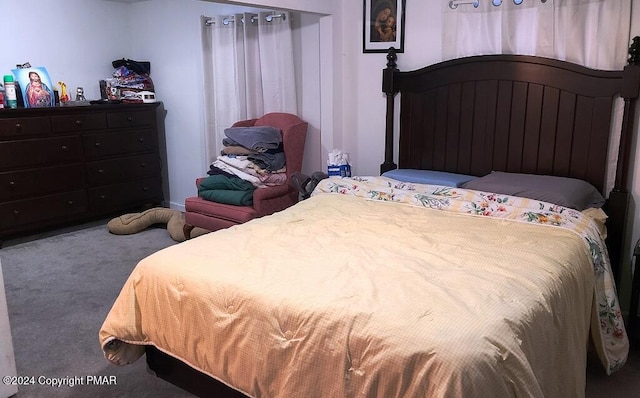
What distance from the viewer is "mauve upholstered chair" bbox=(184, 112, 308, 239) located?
152 inches

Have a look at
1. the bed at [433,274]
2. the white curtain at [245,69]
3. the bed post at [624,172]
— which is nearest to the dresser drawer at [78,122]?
the white curtain at [245,69]

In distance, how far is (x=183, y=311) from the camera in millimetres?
2023

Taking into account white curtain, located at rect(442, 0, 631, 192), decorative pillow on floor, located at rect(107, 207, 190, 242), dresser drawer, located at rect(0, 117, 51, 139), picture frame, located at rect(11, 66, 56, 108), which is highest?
white curtain, located at rect(442, 0, 631, 192)

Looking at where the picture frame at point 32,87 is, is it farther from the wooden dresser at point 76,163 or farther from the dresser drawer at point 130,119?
the dresser drawer at point 130,119

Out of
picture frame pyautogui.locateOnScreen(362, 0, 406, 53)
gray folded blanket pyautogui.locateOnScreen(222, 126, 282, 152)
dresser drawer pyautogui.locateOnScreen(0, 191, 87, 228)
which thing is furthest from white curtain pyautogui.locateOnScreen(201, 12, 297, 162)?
dresser drawer pyautogui.locateOnScreen(0, 191, 87, 228)

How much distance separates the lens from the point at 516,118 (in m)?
3.16

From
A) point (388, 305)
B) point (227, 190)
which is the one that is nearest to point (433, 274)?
point (388, 305)

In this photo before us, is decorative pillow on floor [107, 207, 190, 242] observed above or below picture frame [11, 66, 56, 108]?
below

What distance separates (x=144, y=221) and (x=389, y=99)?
2448 millimetres

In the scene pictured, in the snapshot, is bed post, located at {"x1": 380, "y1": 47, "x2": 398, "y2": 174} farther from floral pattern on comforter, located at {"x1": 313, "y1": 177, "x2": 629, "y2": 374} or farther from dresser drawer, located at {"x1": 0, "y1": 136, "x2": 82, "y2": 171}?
→ dresser drawer, located at {"x1": 0, "y1": 136, "x2": 82, "y2": 171}

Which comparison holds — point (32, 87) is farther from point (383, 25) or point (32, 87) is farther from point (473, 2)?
point (473, 2)

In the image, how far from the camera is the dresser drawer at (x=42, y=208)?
4.27 m

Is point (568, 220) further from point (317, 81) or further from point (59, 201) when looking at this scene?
point (59, 201)

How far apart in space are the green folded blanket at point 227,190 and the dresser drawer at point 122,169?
1247 mm
